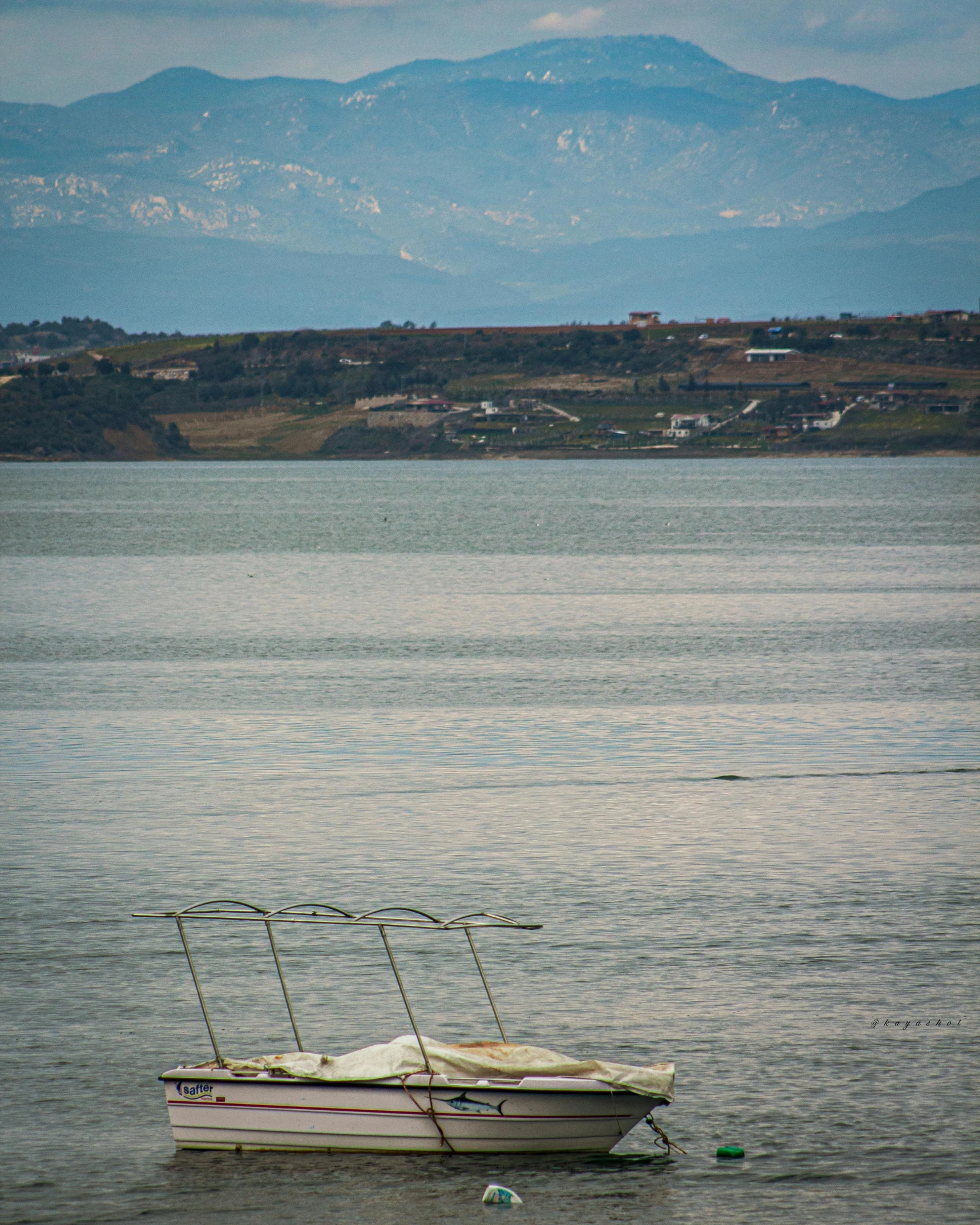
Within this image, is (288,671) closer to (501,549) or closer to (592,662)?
(592,662)

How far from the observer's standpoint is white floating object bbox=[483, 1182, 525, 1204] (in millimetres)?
17844

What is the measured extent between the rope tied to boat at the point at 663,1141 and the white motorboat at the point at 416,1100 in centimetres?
10

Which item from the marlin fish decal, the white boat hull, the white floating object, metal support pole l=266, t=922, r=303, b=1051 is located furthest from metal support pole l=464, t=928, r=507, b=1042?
metal support pole l=266, t=922, r=303, b=1051

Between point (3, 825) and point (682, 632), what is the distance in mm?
42850

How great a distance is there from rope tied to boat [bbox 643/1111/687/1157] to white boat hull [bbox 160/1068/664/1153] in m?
0.62

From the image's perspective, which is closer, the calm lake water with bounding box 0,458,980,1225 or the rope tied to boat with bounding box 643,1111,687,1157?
the calm lake water with bounding box 0,458,980,1225

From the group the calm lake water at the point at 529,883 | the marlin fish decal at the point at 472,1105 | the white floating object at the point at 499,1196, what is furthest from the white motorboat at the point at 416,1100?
the white floating object at the point at 499,1196

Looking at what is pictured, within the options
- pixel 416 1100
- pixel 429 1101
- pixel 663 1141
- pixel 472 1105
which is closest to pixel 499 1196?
pixel 472 1105

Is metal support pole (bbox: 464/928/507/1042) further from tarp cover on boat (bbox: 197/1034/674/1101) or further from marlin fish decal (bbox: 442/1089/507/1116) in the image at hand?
marlin fish decal (bbox: 442/1089/507/1116)

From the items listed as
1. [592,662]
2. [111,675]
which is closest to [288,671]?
[111,675]

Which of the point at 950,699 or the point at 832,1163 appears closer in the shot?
the point at 832,1163

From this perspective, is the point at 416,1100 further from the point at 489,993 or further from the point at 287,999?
the point at 287,999

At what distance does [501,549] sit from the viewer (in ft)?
424

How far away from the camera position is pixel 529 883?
1209 inches
